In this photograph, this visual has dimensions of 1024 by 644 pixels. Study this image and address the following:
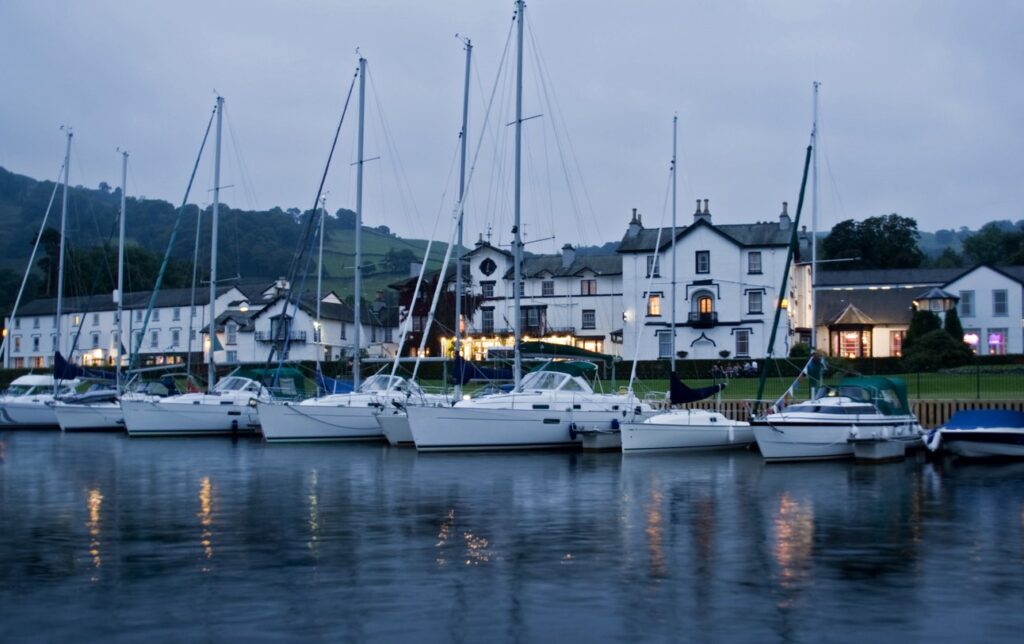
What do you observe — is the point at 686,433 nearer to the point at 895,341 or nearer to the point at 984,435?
the point at 984,435

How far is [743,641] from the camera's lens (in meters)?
13.3

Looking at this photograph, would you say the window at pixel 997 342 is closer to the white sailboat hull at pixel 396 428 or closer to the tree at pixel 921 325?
the tree at pixel 921 325

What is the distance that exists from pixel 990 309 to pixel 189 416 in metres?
62.5

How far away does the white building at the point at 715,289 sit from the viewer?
248 feet

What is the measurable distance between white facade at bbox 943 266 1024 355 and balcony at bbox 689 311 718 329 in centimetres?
2096

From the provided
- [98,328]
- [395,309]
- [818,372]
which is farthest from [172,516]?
[98,328]

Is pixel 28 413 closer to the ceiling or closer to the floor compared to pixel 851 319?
closer to the floor

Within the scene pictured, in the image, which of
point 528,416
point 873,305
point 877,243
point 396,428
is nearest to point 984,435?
point 528,416

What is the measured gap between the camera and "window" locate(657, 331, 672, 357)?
256 feet

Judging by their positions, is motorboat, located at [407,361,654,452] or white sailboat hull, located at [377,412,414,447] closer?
motorboat, located at [407,361,654,452]

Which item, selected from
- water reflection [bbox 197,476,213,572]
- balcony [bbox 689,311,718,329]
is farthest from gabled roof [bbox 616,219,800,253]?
water reflection [bbox 197,476,213,572]

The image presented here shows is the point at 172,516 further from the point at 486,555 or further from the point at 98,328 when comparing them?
the point at 98,328

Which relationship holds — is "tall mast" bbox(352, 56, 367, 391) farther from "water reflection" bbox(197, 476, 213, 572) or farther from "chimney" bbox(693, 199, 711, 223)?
"chimney" bbox(693, 199, 711, 223)

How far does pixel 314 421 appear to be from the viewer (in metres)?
44.7
